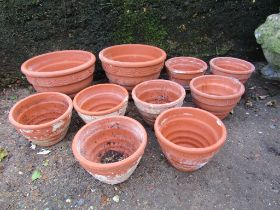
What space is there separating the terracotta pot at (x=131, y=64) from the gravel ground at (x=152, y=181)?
1.72ft

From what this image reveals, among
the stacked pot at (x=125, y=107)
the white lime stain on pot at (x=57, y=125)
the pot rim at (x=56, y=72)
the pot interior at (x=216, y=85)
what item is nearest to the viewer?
the stacked pot at (x=125, y=107)

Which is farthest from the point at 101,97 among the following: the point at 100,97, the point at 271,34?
→ the point at 271,34

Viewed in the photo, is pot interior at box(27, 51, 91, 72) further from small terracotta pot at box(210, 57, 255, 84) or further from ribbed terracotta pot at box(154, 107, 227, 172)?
small terracotta pot at box(210, 57, 255, 84)

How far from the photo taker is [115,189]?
6.75ft

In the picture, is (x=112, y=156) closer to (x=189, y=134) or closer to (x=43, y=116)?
(x=189, y=134)

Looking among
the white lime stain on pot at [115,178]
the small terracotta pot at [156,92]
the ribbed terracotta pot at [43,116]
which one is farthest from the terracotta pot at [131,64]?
the white lime stain on pot at [115,178]

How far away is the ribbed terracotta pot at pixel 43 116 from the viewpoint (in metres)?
2.18

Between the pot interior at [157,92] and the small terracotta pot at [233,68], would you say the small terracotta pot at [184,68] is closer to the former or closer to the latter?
the small terracotta pot at [233,68]

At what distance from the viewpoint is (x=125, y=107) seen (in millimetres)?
2438

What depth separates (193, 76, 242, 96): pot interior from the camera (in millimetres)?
2707

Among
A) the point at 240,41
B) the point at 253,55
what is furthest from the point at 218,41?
the point at 253,55

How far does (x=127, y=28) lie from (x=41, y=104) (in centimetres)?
127

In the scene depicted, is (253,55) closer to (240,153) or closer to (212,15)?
(212,15)

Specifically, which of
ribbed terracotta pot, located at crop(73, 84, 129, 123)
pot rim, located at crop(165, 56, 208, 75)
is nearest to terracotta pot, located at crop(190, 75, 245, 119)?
pot rim, located at crop(165, 56, 208, 75)
